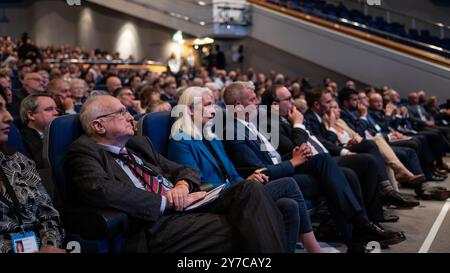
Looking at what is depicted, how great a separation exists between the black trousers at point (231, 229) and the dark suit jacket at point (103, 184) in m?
0.09

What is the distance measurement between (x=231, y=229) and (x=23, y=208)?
0.76 meters

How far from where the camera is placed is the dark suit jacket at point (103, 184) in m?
1.97

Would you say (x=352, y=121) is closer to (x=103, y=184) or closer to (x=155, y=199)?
(x=155, y=199)

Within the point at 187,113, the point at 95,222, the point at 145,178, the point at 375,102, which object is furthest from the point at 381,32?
the point at 95,222

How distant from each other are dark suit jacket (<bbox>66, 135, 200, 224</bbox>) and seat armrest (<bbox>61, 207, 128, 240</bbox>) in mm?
45

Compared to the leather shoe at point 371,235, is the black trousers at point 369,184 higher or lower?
higher

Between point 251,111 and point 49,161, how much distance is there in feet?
4.68

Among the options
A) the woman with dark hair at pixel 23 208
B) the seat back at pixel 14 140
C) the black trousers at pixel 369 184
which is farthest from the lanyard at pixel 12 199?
the black trousers at pixel 369 184

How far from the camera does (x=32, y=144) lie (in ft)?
9.04

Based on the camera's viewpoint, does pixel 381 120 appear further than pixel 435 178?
Yes

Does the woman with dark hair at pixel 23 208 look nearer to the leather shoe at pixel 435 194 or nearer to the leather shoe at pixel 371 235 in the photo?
the leather shoe at pixel 371 235

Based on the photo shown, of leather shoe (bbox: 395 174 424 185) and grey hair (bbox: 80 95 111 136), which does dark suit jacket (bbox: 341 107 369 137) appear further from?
grey hair (bbox: 80 95 111 136)

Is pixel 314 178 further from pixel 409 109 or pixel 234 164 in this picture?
pixel 409 109

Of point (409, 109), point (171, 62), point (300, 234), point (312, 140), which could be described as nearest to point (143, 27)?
point (171, 62)
